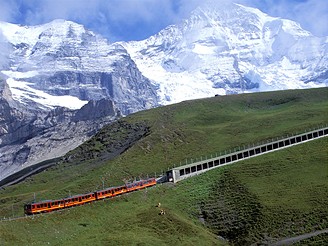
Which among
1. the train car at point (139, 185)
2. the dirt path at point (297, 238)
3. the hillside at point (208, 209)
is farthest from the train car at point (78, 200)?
the dirt path at point (297, 238)

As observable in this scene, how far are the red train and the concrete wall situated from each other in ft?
21.2

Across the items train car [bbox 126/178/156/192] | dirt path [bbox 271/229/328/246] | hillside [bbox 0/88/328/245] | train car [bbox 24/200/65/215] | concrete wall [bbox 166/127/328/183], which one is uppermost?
concrete wall [bbox 166/127/328/183]

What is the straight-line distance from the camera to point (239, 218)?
10281cm

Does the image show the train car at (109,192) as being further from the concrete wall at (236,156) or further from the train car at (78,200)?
the concrete wall at (236,156)

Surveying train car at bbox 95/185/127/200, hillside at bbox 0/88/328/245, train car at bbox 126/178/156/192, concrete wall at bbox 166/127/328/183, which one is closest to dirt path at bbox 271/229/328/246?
hillside at bbox 0/88/328/245

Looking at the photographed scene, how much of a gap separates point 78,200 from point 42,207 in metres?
9.63

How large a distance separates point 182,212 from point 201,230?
11080mm

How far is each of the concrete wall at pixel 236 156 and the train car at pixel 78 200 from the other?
22411 millimetres

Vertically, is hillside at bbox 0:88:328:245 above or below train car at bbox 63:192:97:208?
below

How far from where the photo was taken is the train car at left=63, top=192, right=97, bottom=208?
4294 inches

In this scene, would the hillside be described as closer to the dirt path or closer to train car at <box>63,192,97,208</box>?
the dirt path

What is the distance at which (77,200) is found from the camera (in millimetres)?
111188

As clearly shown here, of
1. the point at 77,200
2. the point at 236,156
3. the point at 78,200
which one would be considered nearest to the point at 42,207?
the point at 77,200

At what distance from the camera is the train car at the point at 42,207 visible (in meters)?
102
